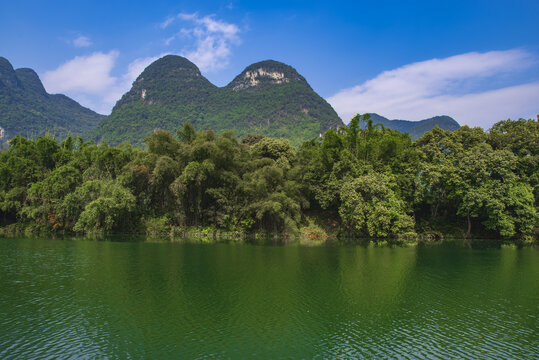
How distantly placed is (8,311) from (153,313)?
4664mm

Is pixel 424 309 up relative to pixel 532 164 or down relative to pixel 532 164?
down

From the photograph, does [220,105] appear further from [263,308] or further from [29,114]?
[263,308]

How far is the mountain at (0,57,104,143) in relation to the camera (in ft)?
422

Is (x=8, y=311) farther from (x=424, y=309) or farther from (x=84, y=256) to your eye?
(x=424, y=309)

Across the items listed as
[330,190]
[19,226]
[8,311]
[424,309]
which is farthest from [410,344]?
[19,226]

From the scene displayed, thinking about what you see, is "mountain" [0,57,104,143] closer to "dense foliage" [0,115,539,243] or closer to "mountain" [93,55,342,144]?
"mountain" [93,55,342,144]

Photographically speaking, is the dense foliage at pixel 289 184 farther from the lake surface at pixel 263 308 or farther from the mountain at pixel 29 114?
the mountain at pixel 29 114

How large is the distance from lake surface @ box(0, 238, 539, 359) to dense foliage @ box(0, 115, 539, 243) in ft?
49.4

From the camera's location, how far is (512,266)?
19547mm

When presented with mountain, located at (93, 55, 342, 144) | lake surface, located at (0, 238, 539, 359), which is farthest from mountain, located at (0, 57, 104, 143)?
lake surface, located at (0, 238, 539, 359)

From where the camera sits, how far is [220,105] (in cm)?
14475

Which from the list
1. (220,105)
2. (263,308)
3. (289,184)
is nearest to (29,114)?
(220,105)

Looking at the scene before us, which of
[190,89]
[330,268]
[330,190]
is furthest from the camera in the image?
[190,89]

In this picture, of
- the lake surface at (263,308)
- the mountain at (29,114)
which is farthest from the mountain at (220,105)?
the lake surface at (263,308)
